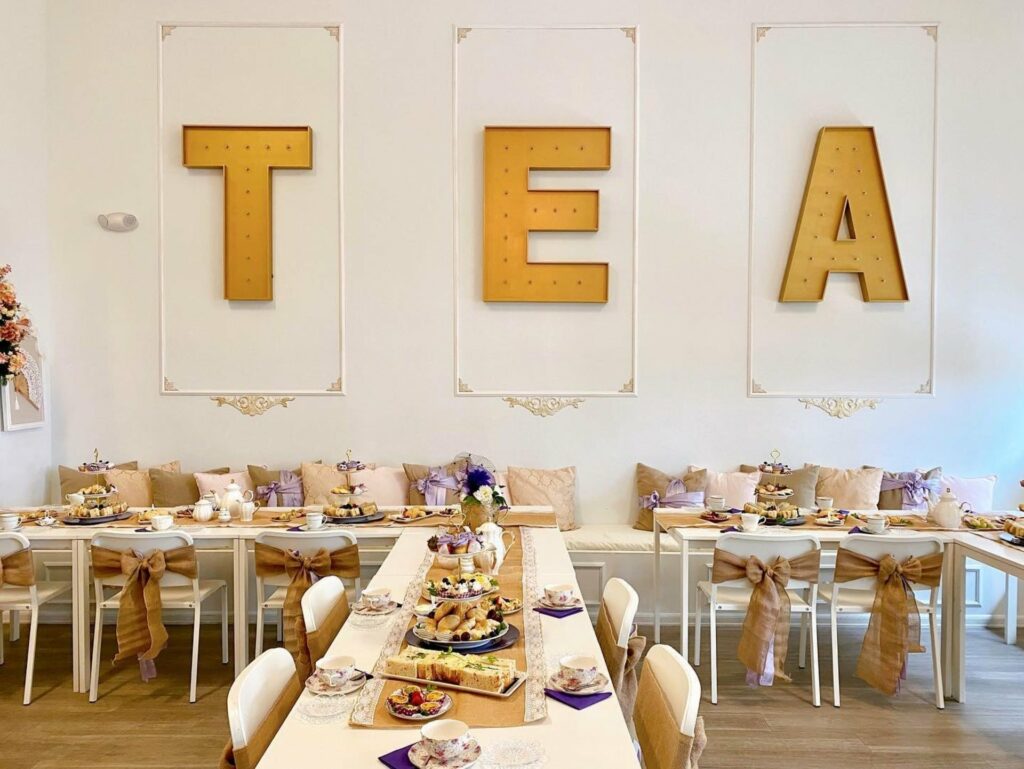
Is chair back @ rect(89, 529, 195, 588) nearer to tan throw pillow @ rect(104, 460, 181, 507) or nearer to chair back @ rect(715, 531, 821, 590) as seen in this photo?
tan throw pillow @ rect(104, 460, 181, 507)

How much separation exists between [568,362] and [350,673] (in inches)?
147

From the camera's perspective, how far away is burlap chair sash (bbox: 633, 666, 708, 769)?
5.85ft

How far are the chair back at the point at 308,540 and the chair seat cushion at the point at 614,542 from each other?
5.53 ft

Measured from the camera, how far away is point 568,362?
552 centimetres

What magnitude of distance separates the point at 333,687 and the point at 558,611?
85 cm

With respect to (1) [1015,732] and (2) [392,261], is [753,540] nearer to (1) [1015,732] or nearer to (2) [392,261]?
(1) [1015,732]

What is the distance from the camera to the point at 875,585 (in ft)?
12.3

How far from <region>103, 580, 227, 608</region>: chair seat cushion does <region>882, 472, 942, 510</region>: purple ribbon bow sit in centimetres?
423

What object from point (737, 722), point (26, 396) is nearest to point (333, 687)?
point (737, 722)

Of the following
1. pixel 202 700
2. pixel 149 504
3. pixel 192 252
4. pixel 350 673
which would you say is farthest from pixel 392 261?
pixel 350 673

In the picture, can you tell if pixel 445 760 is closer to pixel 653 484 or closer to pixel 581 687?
pixel 581 687

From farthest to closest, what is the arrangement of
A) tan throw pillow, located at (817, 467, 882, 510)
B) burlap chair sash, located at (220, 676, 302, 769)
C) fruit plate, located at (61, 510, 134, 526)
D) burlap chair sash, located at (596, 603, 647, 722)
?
1. tan throw pillow, located at (817, 467, 882, 510)
2. fruit plate, located at (61, 510, 134, 526)
3. burlap chair sash, located at (596, 603, 647, 722)
4. burlap chair sash, located at (220, 676, 302, 769)

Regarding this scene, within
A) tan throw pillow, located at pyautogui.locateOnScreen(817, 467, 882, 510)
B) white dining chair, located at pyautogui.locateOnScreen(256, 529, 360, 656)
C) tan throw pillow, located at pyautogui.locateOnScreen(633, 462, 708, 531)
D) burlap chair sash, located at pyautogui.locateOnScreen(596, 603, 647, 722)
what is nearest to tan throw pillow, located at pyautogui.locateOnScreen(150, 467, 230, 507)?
white dining chair, located at pyautogui.locateOnScreen(256, 529, 360, 656)

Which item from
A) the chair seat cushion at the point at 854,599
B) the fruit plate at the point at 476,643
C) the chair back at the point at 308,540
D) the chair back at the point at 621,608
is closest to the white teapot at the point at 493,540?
the chair back at the point at 621,608
